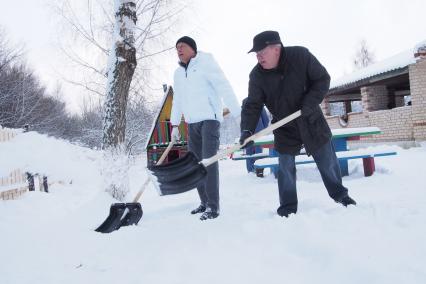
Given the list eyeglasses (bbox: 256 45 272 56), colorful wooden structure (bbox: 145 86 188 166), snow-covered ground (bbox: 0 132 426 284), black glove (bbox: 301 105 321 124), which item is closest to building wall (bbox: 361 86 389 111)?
colorful wooden structure (bbox: 145 86 188 166)

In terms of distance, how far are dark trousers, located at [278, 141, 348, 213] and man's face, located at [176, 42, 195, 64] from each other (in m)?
1.47

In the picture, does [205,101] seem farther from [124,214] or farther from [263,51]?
[124,214]

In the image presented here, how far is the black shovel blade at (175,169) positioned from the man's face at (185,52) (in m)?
1.05

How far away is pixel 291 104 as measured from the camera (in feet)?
9.87

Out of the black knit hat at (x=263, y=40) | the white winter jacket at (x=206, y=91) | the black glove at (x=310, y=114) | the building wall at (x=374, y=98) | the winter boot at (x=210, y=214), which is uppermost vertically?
the building wall at (x=374, y=98)

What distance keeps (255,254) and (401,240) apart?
0.88 meters

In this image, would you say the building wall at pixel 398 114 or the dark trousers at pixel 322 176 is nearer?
the dark trousers at pixel 322 176

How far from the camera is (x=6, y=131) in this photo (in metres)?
7.69

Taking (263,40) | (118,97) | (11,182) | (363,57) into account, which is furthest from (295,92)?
(363,57)

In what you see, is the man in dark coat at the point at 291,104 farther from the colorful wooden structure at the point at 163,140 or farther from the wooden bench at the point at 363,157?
the colorful wooden structure at the point at 163,140

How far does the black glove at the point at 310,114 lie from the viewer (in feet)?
9.22

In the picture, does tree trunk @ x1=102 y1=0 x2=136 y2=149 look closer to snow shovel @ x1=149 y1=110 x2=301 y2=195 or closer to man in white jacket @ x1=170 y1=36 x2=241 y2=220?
man in white jacket @ x1=170 y1=36 x2=241 y2=220

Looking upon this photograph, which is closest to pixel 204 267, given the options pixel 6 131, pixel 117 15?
pixel 117 15

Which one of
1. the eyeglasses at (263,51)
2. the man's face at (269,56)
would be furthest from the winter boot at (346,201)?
the eyeglasses at (263,51)
